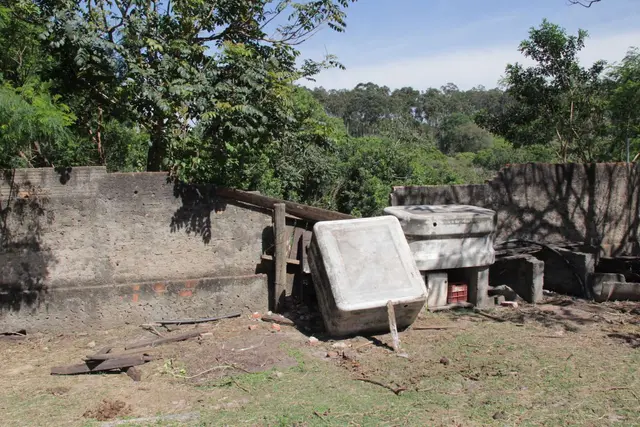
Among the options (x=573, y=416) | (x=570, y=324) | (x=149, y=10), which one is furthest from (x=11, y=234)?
(x=570, y=324)

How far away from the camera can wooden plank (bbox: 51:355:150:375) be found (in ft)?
18.0

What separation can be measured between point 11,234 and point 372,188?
7810 millimetres

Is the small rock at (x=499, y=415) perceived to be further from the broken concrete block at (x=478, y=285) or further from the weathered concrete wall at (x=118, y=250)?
the weathered concrete wall at (x=118, y=250)

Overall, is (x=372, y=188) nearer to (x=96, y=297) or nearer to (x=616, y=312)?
(x=616, y=312)

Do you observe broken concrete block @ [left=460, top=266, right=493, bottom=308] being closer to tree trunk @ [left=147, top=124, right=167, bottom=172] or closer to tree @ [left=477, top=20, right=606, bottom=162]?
tree trunk @ [left=147, top=124, right=167, bottom=172]

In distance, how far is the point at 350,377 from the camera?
5.20m

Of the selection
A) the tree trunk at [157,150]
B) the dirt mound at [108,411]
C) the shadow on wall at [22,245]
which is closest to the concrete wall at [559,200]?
the tree trunk at [157,150]

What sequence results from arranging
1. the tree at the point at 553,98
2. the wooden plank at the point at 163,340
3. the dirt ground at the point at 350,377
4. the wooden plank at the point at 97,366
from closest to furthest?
the dirt ground at the point at 350,377
the wooden plank at the point at 97,366
the wooden plank at the point at 163,340
the tree at the point at 553,98

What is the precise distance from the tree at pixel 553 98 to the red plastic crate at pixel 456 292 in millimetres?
6536

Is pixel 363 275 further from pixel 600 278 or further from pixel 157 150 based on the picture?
pixel 600 278

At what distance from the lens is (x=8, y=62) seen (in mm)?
6973

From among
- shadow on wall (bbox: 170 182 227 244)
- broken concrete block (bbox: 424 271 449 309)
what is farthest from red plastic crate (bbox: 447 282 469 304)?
shadow on wall (bbox: 170 182 227 244)

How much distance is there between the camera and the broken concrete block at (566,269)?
780cm

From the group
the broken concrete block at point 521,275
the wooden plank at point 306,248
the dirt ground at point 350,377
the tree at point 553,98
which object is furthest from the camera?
the tree at point 553,98
